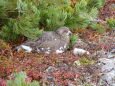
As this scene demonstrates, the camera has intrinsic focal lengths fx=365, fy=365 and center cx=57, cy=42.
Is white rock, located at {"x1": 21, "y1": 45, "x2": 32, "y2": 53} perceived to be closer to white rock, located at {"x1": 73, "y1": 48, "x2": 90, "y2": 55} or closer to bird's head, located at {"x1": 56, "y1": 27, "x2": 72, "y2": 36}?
bird's head, located at {"x1": 56, "y1": 27, "x2": 72, "y2": 36}

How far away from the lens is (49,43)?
797cm

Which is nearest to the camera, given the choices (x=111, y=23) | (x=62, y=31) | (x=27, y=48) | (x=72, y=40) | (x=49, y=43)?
(x=27, y=48)

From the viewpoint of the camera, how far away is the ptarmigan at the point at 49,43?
7.85m

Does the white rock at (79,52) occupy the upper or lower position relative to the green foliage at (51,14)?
lower

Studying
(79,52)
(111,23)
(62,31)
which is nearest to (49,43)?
(62,31)

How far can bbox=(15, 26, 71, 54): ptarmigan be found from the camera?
7852 millimetres

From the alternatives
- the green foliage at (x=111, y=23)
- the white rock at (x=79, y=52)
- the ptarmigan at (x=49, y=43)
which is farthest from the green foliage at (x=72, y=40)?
the green foliage at (x=111, y=23)

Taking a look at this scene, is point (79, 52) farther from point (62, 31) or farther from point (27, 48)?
point (27, 48)

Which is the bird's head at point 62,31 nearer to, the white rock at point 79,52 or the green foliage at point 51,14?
the green foliage at point 51,14

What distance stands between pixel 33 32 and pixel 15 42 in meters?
0.69

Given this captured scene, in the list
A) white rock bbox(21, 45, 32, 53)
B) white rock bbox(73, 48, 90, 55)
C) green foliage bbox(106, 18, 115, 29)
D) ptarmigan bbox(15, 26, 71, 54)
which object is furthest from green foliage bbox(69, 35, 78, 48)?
green foliage bbox(106, 18, 115, 29)

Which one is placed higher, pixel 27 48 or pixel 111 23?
pixel 111 23

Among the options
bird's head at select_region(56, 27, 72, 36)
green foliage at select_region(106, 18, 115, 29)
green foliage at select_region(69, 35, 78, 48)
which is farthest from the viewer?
green foliage at select_region(106, 18, 115, 29)

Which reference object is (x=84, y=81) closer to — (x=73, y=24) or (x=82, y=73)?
(x=82, y=73)
